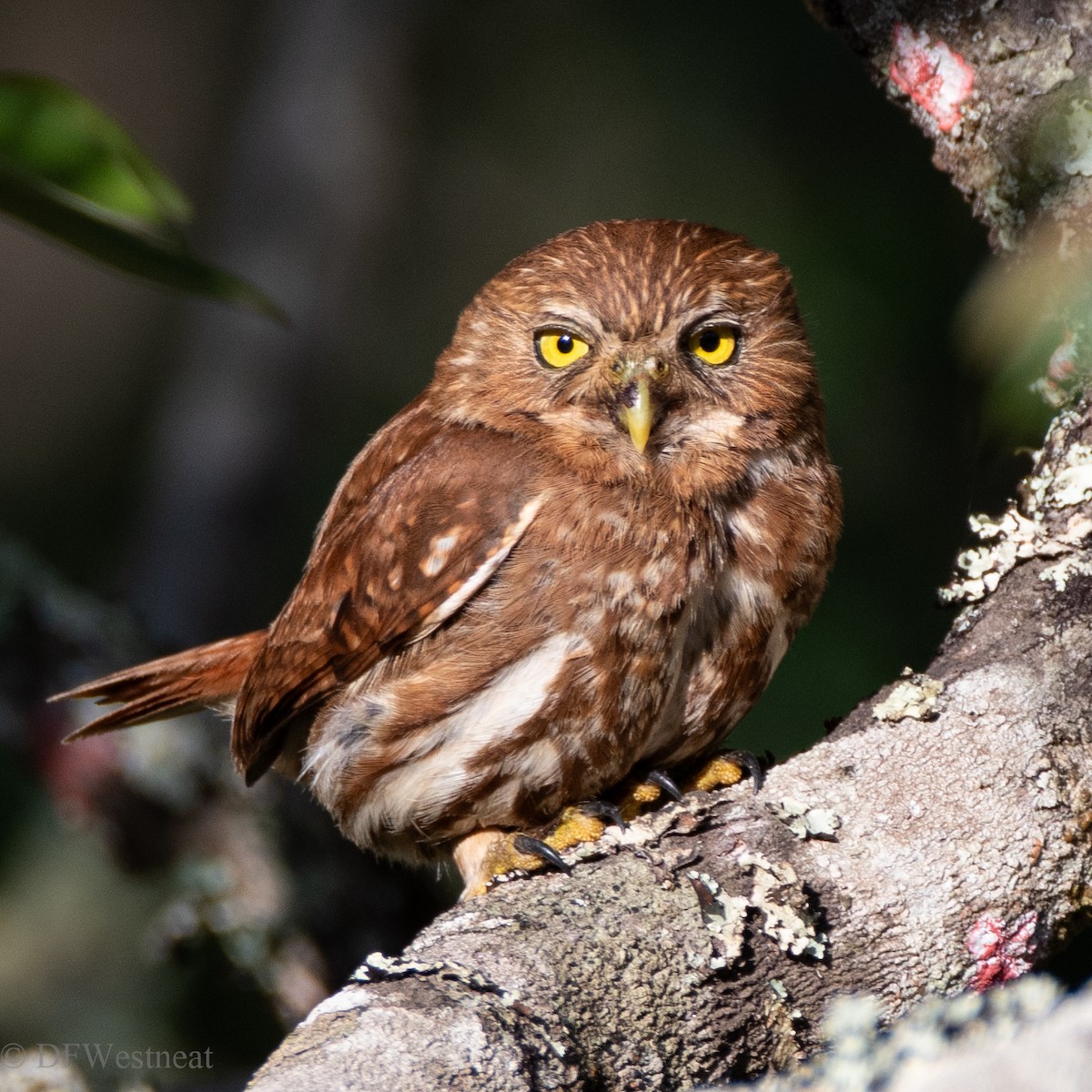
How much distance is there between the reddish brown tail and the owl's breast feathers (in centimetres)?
45

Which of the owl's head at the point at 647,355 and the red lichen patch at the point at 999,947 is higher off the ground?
the owl's head at the point at 647,355

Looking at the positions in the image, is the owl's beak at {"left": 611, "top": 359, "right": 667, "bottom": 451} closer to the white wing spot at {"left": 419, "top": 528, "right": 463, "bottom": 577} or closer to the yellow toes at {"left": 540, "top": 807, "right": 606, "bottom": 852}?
the white wing spot at {"left": 419, "top": 528, "right": 463, "bottom": 577}

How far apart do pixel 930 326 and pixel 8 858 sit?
3.81 metres

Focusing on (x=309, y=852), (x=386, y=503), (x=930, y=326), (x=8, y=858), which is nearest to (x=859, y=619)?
(x=930, y=326)

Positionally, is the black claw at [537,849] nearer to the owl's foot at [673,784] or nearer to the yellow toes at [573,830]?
the yellow toes at [573,830]

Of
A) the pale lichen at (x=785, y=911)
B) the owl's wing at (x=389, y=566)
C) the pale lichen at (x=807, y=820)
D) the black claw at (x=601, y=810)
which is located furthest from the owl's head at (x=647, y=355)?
the pale lichen at (x=785, y=911)

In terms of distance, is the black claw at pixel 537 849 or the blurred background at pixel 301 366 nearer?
the black claw at pixel 537 849

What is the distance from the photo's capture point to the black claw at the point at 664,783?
2.83 metres

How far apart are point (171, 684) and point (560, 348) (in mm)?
1327

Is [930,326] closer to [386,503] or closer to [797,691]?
[797,691]

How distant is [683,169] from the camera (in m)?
7.27

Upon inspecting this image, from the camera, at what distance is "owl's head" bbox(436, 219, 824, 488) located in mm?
2799

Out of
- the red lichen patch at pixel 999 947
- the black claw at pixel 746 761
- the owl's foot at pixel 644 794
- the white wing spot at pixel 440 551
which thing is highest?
the white wing spot at pixel 440 551

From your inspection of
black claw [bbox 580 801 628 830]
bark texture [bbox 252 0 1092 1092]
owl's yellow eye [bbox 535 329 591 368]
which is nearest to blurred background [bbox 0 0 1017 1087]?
bark texture [bbox 252 0 1092 1092]
